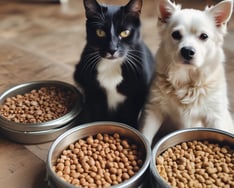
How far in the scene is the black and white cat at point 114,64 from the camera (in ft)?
5.05

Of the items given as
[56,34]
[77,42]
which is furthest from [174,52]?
[56,34]

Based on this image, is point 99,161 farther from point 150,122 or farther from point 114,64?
point 114,64

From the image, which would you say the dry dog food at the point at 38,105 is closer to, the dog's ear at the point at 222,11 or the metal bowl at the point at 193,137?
the metal bowl at the point at 193,137

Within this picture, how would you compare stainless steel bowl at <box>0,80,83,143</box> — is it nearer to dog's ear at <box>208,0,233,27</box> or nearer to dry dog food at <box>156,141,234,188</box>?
dry dog food at <box>156,141,234,188</box>

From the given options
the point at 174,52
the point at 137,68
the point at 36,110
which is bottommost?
the point at 36,110

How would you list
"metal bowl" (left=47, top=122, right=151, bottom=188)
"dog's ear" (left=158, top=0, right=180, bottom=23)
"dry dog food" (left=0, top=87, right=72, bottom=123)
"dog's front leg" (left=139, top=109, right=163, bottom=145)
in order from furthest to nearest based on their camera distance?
"dry dog food" (left=0, top=87, right=72, bottom=123) < "dog's front leg" (left=139, top=109, right=163, bottom=145) < "dog's ear" (left=158, top=0, right=180, bottom=23) < "metal bowl" (left=47, top=122, right=151, bottom=188)

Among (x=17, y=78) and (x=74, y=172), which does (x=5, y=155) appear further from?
(x=17, y=78)

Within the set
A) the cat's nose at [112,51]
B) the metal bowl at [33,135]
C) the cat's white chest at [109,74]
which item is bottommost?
the metal bowl at [33,135]

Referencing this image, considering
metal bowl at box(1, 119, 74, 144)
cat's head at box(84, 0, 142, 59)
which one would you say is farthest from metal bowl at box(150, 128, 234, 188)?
metal bowl at box(1, 119, 74, 144)

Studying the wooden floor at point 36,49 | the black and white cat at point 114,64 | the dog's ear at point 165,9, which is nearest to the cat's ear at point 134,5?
the black and white cat at point 114,64

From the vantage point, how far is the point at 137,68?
1641 mm

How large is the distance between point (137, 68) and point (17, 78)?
2.93ft

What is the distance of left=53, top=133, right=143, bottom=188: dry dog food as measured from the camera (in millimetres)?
1374

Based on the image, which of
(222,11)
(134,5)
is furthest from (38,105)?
(222,11)
